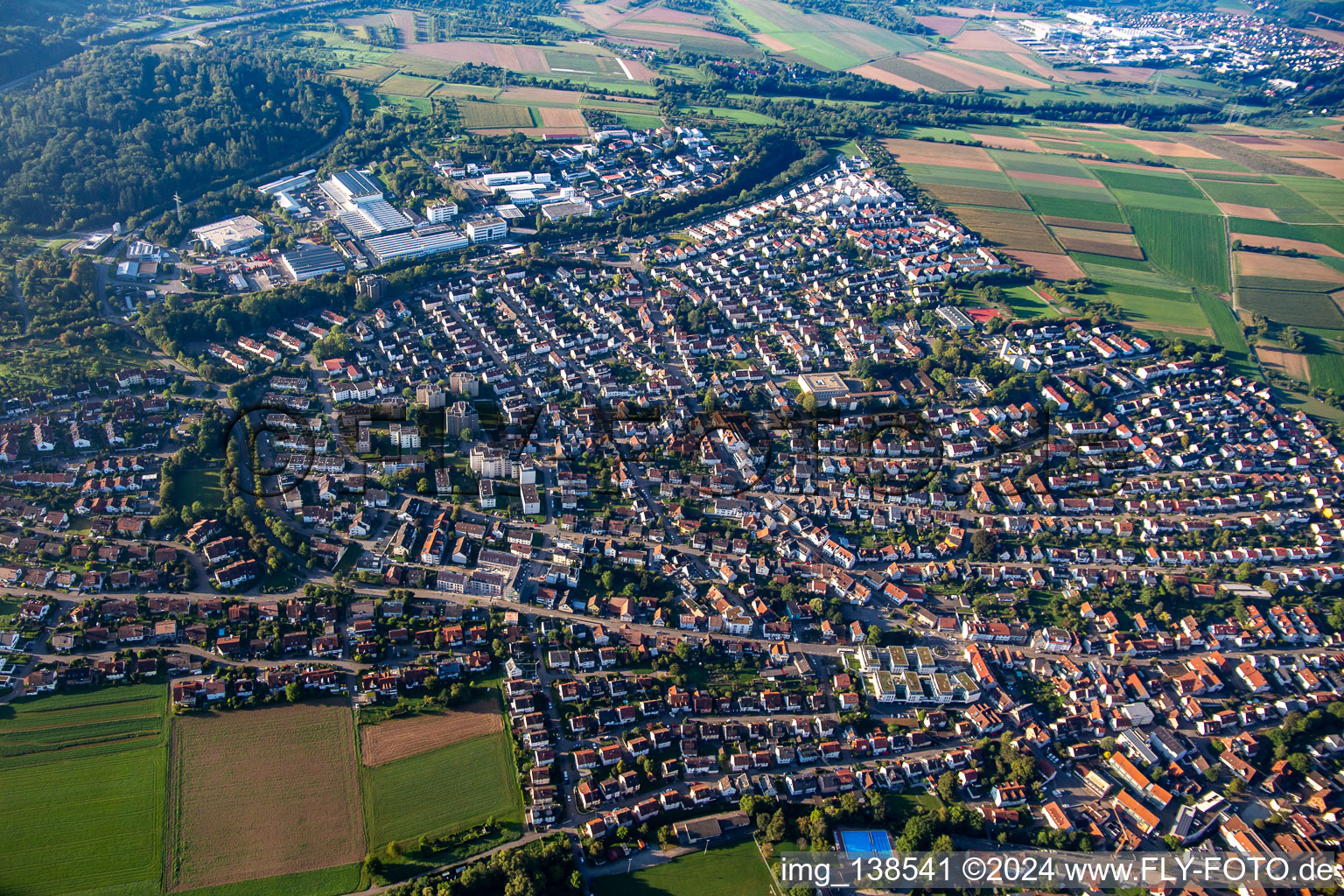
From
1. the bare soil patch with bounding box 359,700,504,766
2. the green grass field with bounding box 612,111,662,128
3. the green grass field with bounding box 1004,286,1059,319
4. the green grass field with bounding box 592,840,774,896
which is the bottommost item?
the green grass field with bounding box 592,840,774,896

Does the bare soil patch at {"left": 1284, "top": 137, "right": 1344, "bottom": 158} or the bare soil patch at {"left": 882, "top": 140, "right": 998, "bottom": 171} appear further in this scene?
the bare soil patch at {"left": 1284, "top": 137, "right": 1344, "bottom": 158}

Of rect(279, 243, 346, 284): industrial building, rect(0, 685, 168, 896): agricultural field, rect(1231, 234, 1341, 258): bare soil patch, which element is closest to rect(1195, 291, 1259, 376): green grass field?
rect(1231, 234, 1341, 258): bare soil patch

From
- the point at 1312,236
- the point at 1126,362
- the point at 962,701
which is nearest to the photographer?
the point at 962,701

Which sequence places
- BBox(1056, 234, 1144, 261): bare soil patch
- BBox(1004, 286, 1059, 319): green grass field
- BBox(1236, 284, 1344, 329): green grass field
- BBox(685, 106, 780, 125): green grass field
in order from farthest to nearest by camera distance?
1. BBox(685, 106, 780, 125): green grass field
2. BBox(1056, 234, 1144, 261): bare soil patch
3. BBox(1236, 284, 1344, 329): green grass field
4. BBox(1004, 286, 1059, 319): green grass field

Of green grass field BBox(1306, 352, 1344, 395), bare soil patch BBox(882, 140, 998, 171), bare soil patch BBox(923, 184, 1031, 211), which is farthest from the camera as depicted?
bare soil patch BBox(882, 140, 998, 171)

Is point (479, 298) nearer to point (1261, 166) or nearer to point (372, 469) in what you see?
point (372, 469)

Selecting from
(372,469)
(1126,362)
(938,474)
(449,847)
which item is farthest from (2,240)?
(1126,362)

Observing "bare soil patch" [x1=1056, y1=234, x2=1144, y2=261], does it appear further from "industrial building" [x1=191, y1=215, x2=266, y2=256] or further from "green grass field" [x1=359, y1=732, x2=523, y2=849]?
"industrial building" [x1=191, y1=215, x2=266, y2=256]
